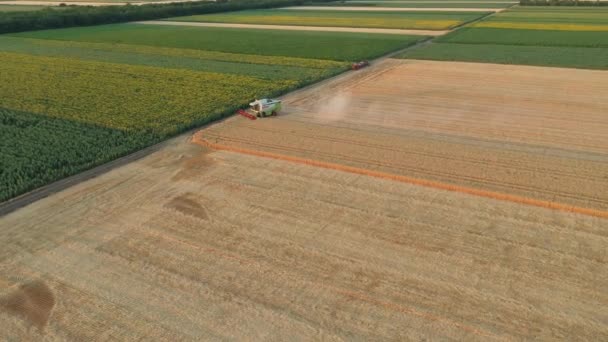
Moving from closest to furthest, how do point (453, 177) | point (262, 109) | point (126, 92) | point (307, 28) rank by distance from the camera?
1. point (453, 177)
2. point (262, 109)
3. point (126, 92)
4. point (307, 28)

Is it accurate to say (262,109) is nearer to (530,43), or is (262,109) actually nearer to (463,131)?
(463,131)

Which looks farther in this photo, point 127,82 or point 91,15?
point 91,15

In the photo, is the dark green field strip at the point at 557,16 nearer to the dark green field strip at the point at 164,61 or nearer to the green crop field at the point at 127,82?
the green crop field at the point at 127,82

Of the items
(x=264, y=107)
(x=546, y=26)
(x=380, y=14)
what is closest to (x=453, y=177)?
(x=264, y=107)

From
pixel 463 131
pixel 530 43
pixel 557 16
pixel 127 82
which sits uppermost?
pixel 557 16

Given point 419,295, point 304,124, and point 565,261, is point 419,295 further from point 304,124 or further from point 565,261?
point 304,124

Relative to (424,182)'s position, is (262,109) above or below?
above

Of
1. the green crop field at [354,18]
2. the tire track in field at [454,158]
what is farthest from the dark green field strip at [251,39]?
the tire track in field at [454,158]

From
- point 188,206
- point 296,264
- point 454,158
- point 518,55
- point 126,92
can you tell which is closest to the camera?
point 296,264
